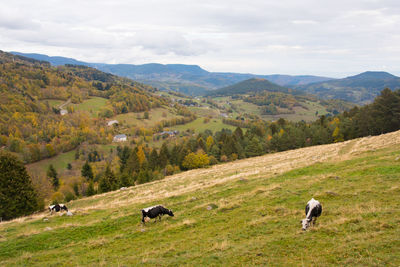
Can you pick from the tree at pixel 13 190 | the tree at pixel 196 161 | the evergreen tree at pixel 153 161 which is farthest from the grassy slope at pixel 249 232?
the evergreen tree at pixel 153 161

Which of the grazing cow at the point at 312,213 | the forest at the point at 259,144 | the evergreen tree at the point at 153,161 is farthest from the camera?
the evergreen tree at the point at 153,161

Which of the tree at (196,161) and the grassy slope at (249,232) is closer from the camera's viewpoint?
the grassy slope at (249,232)

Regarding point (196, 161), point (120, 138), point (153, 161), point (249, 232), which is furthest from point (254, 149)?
point (120, 138)

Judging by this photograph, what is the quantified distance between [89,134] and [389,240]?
187 metres

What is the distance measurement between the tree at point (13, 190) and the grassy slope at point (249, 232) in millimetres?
17001

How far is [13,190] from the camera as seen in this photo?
112 feet

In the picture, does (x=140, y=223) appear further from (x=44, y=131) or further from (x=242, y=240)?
(x=44, y=131)

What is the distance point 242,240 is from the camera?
42.4ft

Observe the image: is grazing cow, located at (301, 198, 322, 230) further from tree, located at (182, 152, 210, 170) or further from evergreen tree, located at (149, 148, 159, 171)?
evergreen tree, located at (149, 148, 159, 171)

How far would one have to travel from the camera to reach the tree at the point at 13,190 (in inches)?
1321

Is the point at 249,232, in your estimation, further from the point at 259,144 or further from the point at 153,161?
the point at 259,144

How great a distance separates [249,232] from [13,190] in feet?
121

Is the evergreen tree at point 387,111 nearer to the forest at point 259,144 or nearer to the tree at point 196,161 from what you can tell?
the forest at point 259,144

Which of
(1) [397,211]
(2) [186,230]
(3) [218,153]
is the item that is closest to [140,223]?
(2) [186,230]
